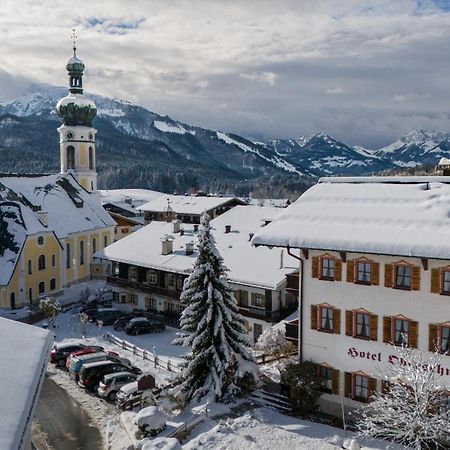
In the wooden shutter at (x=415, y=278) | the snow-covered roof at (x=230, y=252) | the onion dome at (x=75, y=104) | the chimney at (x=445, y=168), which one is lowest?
the snow-covered roof at (x=230, y=252)

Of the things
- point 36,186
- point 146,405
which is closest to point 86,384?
point 146,405

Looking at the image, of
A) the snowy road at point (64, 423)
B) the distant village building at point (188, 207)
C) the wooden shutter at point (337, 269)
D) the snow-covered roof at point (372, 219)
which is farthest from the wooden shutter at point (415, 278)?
the distant village building at point (188, 207)

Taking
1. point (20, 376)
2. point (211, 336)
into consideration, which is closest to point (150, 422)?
point (211, 336)

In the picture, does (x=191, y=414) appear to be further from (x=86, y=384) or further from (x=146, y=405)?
(x=86, y=384)

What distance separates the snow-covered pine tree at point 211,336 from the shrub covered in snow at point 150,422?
3485 millimetres

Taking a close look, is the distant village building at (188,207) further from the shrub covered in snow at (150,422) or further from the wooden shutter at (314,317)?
the shrub covered in snow at (150,422)

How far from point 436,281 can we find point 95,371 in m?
20.5

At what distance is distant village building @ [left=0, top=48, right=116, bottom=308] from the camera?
56.9m

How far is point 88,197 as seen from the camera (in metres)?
76.3

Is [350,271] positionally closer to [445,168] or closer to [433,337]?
[433,337]

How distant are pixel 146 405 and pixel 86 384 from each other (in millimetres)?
5967

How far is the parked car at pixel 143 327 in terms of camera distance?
47.2m

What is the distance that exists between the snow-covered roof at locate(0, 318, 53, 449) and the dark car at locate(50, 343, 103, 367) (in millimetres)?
18944

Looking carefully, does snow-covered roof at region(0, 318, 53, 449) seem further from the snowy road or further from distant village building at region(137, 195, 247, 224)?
distant village building at region(137, 195, 247, 224)
